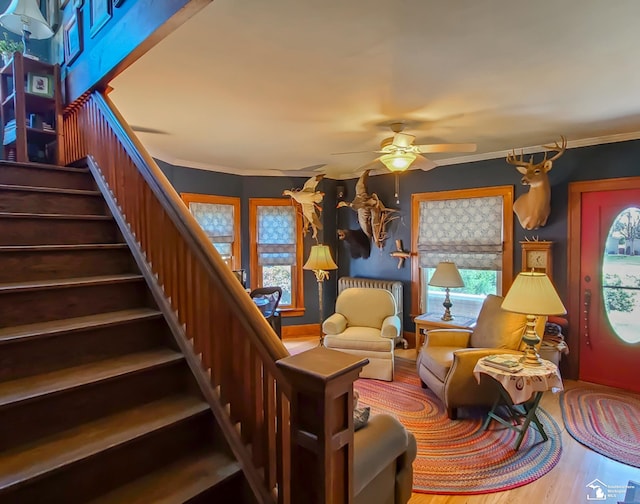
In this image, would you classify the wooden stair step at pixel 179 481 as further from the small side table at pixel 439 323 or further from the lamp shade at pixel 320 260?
the lamp shade at pixel 320 260

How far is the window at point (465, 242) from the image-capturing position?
4.67 metres

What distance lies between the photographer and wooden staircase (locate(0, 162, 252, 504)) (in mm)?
1425

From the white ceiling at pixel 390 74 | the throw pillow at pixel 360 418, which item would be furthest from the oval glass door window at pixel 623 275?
the throw pillow at pixel 360 418

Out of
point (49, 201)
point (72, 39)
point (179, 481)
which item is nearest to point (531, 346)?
point (179, 481)

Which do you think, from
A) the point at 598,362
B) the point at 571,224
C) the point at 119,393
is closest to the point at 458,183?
the point at 571,224

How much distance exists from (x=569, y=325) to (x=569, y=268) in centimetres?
63

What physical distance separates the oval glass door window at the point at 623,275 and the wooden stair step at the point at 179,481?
410 cm

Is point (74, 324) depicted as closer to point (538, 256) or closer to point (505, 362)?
point (505, 362)

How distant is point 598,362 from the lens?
407 cm

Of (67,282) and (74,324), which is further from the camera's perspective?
(67,282)

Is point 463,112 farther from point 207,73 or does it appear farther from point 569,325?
point 569,325

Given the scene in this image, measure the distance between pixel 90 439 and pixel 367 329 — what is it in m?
3.38

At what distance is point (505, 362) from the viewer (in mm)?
2969

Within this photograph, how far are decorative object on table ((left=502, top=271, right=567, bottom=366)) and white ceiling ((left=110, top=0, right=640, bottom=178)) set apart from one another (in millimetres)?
1350
